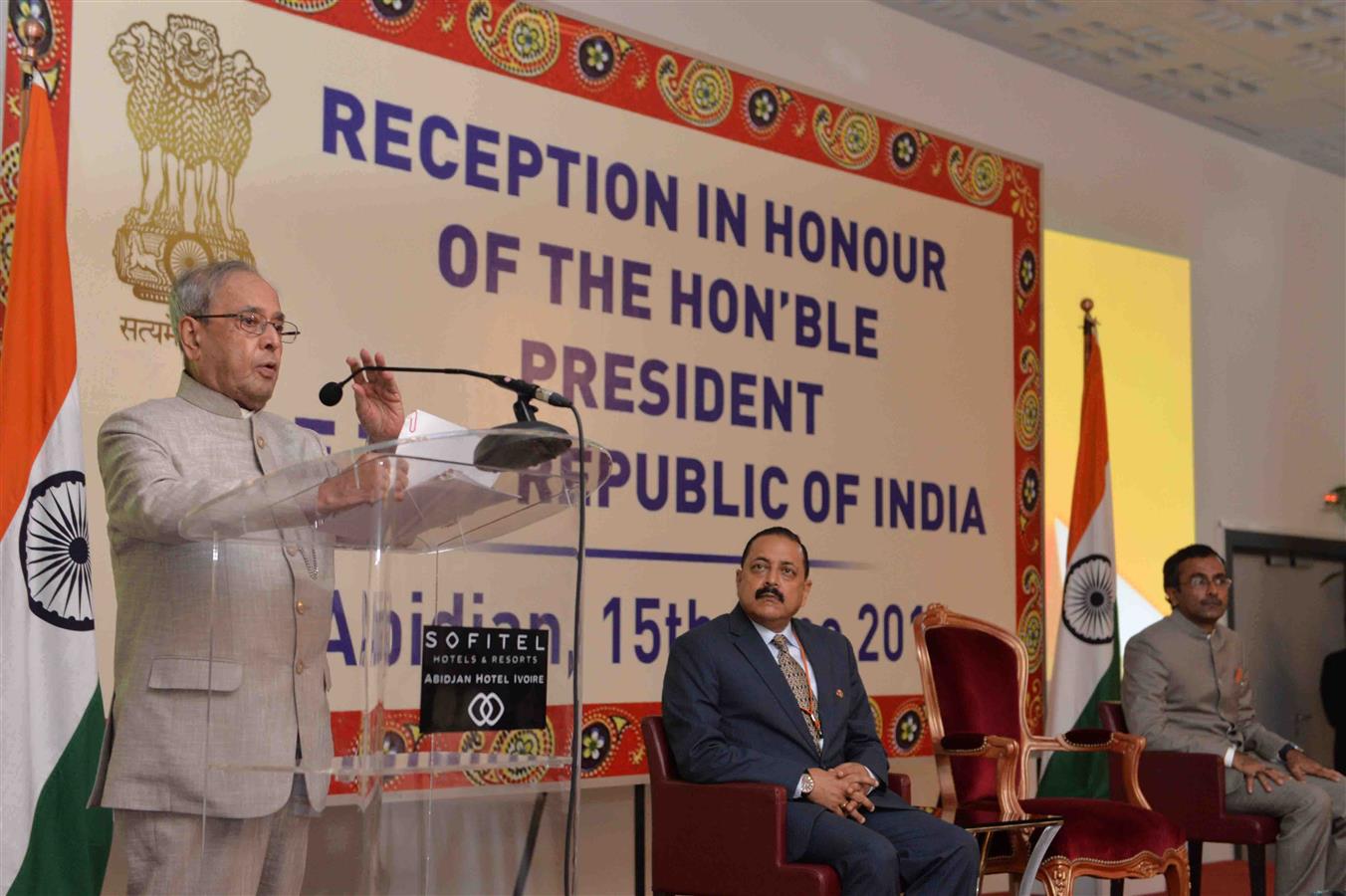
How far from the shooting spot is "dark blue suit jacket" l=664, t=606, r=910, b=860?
377cm

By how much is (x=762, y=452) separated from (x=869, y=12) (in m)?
2.12

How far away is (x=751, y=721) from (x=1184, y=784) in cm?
199

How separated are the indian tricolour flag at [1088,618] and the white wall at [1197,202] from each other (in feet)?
2.10

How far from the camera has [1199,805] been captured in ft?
16.6

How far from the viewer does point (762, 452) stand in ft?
17.3

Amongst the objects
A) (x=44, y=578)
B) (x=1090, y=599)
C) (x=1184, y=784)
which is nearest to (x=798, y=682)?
(x=1184, y=784)

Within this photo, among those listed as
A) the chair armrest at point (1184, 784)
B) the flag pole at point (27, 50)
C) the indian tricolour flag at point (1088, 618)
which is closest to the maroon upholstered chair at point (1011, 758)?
the chair armrest at point (1184, 784)

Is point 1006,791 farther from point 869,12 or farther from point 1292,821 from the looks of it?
point 869,12

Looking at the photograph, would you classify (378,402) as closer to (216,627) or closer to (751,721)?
(216,627)

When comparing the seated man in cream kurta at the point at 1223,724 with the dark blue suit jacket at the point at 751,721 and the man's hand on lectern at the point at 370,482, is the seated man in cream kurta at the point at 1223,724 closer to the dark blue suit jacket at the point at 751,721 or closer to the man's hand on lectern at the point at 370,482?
the dark blue suit jacket at the point at 751,721

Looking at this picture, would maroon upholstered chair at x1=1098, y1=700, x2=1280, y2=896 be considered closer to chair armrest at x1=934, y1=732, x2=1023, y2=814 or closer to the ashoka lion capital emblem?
chair armrest at x1=934, y1=732, x2=1023, y2=814

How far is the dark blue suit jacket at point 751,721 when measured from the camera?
Result: 3.77 metres

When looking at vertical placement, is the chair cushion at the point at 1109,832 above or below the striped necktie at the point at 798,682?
below

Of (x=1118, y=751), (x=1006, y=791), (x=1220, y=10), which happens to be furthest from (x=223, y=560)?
(x=1220, y=10)
